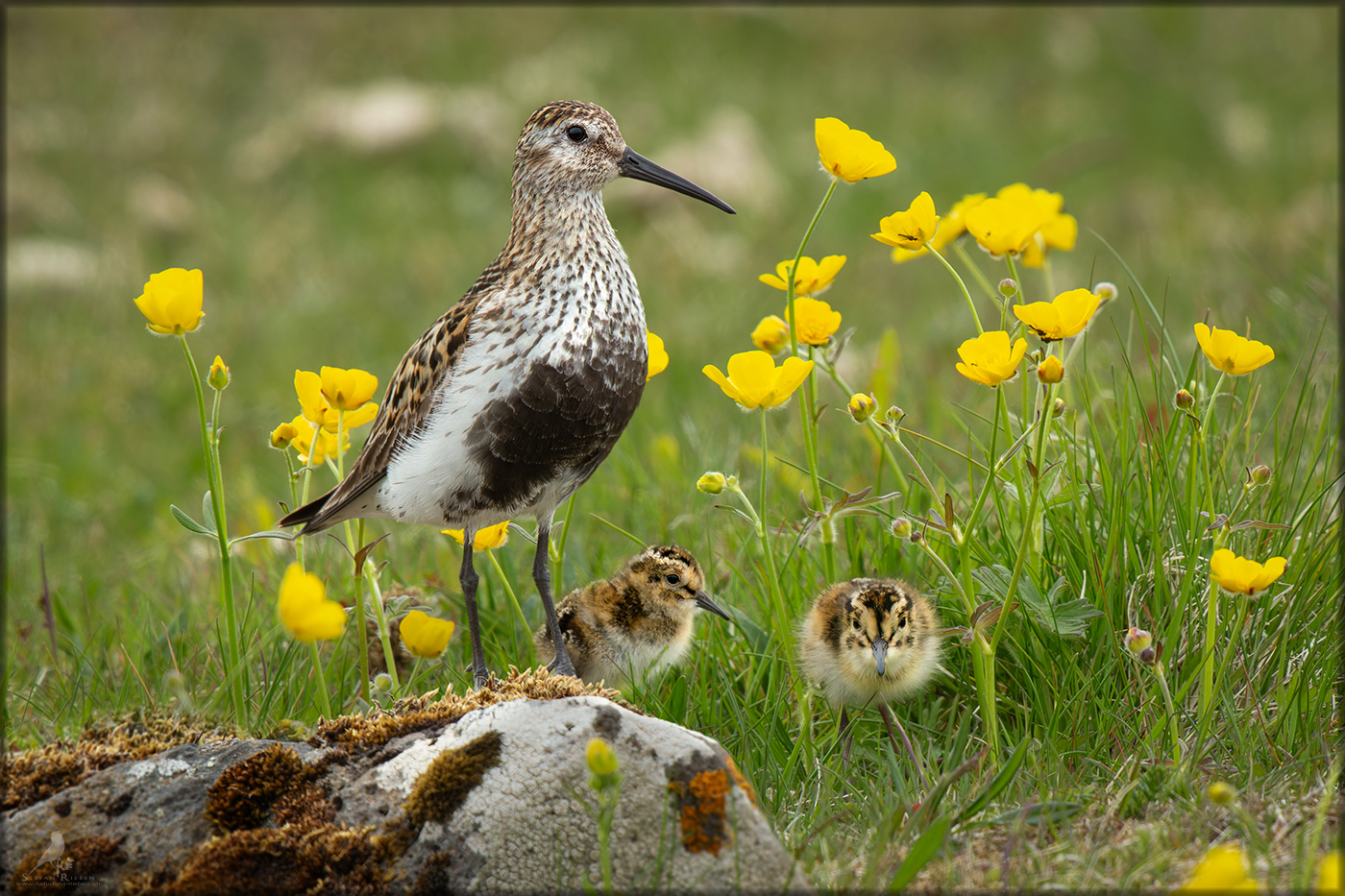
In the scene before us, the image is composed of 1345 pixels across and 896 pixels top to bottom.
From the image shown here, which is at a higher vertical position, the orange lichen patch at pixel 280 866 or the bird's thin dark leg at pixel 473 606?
the bird's thin dark leg at pixel 473 606

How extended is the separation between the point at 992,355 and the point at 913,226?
56cm

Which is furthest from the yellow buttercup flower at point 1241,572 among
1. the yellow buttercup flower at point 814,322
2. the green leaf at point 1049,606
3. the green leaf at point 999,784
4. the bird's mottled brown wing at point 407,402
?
the bird's mottled brown wing at point 407,402

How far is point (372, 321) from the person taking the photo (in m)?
11.2

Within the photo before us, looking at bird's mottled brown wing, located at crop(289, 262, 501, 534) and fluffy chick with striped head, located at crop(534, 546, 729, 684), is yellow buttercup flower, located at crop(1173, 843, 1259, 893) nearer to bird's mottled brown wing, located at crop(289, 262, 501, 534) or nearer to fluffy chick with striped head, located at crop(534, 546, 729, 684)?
fluffy chick with striped head, located at crop(534, 546, 729, 684)

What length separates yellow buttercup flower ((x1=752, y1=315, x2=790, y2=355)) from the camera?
3.60 m

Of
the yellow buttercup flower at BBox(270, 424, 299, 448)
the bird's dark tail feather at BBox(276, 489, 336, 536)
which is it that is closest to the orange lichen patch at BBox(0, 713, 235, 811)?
the bird's dark tail feather at BBox(276, 489, 336, 536)

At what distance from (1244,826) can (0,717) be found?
3944 mm

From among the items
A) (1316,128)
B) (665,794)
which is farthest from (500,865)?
(1316,128)

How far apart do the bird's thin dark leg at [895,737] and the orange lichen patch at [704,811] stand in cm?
78

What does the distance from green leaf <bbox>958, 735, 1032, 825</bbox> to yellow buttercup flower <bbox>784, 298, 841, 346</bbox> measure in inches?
53.0

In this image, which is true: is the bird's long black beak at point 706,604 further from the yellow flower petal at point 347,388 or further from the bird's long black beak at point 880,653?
the yellow flower petal at point 347,388

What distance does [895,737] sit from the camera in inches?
142

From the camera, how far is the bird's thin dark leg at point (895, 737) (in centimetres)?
326

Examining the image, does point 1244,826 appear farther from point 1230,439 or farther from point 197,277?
point 197,277
